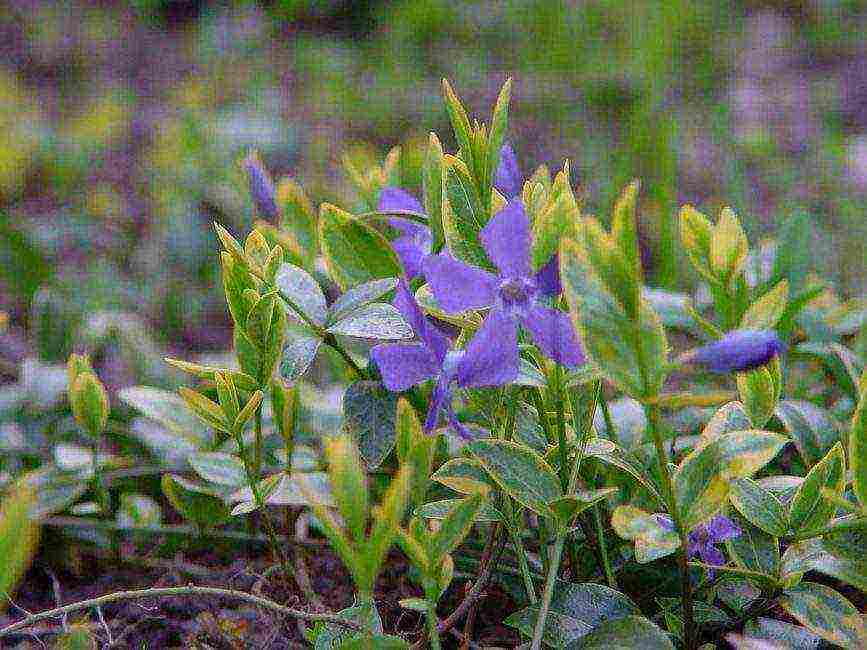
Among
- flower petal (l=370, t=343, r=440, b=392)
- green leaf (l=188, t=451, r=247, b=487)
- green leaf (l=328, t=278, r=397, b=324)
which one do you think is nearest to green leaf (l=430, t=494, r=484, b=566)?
flower petal (l=370, t=343, r=440, b=392)

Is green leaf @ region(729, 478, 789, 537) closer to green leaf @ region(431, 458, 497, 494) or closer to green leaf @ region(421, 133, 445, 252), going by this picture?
green leaf @ region(431, 458, 497, 494)

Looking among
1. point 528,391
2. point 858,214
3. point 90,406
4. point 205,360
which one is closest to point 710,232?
point 528,391

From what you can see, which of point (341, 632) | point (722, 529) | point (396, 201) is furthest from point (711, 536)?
point (396, 201)

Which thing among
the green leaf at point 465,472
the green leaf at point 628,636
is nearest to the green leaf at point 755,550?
the green leaf at point 628,636

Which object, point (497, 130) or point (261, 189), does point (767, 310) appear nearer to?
point (497, 130)

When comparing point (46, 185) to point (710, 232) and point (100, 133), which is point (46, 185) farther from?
point (710, 232)

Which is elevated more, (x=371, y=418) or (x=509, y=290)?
(x=509, y=290)
